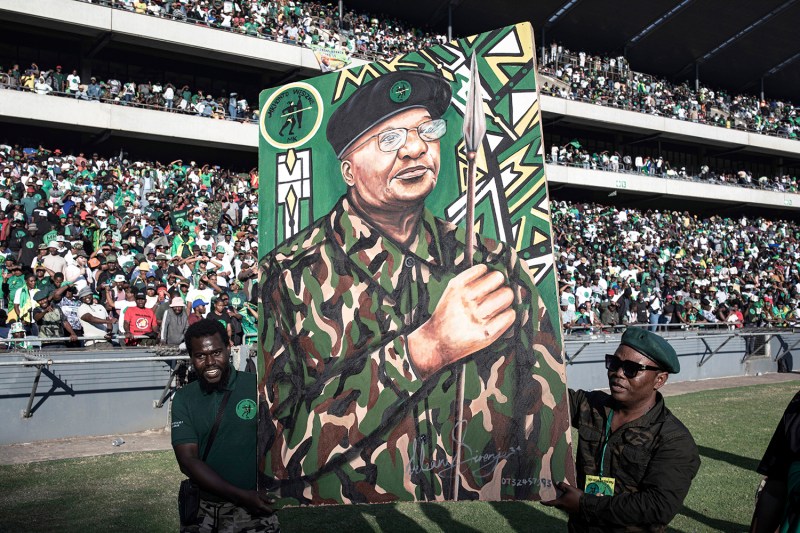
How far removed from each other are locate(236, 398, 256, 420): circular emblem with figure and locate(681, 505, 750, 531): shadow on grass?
470cm

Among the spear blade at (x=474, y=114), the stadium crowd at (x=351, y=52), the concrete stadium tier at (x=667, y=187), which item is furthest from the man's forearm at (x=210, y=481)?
the concrete stadium tier at (x=667, y=187)

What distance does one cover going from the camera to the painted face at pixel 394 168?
3.83m

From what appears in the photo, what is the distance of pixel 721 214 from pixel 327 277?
46.9 m

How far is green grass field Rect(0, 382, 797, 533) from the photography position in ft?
21.9

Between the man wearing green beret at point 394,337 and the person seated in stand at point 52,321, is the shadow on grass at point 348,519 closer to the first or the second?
the man wearing green beret at point 394,337

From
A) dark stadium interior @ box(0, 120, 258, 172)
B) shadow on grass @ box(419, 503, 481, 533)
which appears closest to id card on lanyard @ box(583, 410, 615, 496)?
shadow on grass @ box(419, 503, 481, 533)

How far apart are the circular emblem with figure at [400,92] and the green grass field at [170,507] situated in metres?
3.92

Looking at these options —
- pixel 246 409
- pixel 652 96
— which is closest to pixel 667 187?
pixel 652 96

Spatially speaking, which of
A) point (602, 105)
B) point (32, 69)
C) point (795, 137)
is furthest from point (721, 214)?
point (32, 69)

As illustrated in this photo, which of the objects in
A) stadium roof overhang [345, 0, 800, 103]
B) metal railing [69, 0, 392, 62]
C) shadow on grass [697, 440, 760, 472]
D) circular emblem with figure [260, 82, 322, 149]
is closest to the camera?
circular emblem with figure [260, 82, 322, 149]

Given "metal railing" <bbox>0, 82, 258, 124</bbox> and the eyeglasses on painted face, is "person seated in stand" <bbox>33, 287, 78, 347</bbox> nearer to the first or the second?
the eyeglasses on painted face

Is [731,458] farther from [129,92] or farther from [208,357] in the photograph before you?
[129,92]

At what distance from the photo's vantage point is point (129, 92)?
95.9 ft

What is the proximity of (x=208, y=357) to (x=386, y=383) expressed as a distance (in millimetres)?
850
